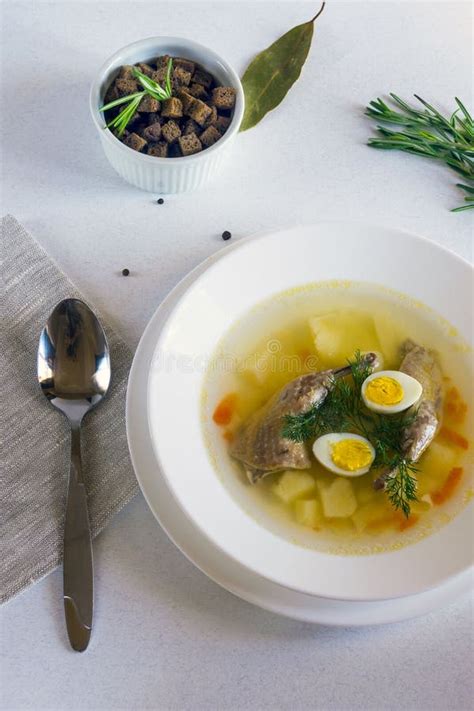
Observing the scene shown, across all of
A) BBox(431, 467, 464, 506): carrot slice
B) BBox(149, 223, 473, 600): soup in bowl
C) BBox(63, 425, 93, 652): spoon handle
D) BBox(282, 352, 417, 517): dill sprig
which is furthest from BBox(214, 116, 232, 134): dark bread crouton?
BBox(431, 467, 464, 506): carrot slice

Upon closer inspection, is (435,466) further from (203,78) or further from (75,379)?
(203,78)

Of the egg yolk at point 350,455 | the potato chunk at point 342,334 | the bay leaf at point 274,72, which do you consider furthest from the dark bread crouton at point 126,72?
the egg yolk at point 350,455

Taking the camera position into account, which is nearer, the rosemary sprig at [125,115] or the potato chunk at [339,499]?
the potato chunk at [339,499]

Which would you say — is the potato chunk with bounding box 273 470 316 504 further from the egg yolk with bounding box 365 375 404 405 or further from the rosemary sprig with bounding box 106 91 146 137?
the rosemary sprig with bounding box 106 91 146 137

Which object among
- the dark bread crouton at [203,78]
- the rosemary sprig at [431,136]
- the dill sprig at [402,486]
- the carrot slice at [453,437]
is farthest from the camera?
the rosemary sprig at [431,136]

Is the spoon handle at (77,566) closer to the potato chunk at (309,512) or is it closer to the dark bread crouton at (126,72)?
the potato chunk at (309,512)

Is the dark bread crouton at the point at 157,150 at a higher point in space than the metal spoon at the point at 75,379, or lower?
higher

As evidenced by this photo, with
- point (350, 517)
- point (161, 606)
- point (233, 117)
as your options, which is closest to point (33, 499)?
point (161, 606)
